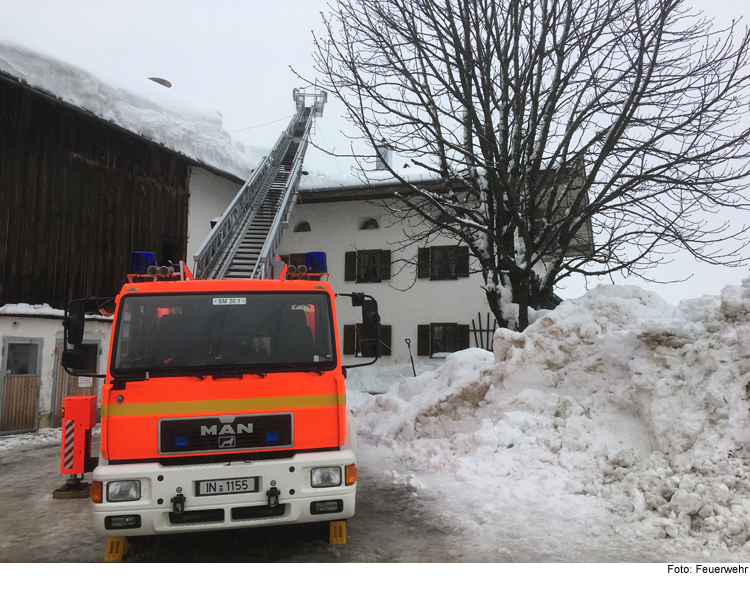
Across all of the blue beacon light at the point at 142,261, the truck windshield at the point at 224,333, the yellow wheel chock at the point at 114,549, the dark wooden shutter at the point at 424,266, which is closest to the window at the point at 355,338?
the dark wooden shutter at the point at 424,266

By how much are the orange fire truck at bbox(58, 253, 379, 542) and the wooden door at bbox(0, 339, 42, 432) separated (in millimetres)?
9763

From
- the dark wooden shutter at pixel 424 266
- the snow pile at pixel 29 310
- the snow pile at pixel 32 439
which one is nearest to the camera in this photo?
the snow pile at pixel 32 439

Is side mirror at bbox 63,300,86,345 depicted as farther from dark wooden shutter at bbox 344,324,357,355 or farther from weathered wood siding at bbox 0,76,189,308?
dark wooden shutter at bbox 344,324,357,355

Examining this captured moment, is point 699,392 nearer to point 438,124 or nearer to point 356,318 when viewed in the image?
point 438,124

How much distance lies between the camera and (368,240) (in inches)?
840

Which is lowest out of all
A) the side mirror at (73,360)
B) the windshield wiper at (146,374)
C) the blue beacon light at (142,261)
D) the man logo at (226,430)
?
the man logo at (226,430)

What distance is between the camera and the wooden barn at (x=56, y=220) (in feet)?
Result: 43.1

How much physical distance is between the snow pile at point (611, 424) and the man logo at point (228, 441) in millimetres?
2648

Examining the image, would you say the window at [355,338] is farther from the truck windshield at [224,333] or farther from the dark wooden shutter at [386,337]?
the truck windshield at [224,333]

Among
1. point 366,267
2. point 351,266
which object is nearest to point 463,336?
point 366,267

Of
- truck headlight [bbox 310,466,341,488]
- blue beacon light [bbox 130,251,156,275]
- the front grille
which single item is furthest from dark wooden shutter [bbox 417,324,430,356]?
the front grille

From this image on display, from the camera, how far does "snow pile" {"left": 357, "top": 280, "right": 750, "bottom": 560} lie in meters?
5.33

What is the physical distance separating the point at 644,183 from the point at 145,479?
1040 cm

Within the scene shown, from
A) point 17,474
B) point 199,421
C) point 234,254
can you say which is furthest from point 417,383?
point 199,421
